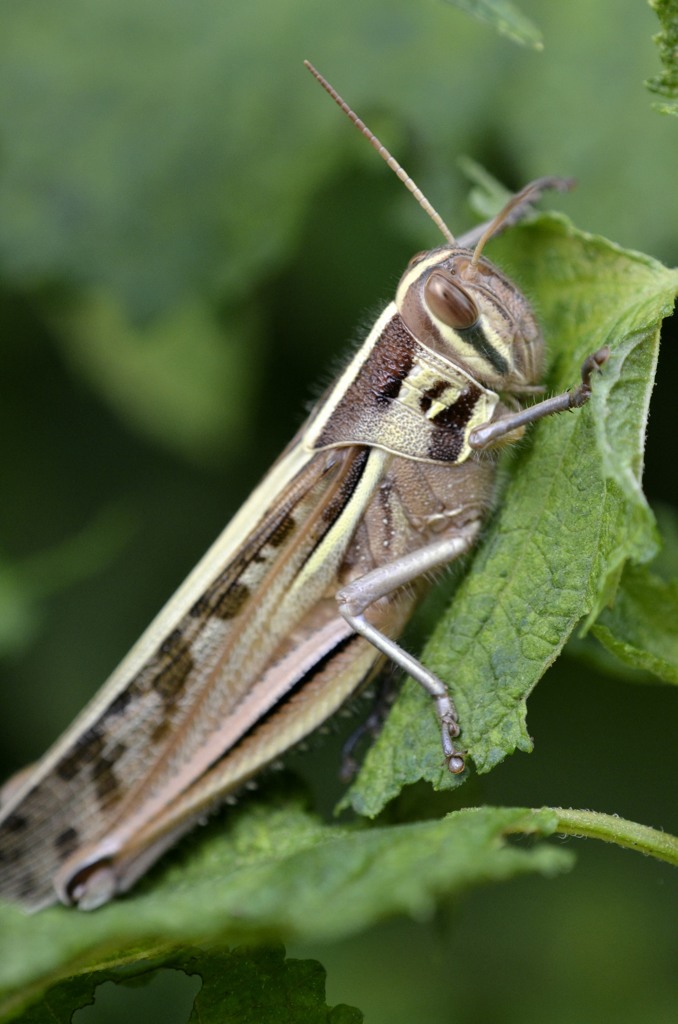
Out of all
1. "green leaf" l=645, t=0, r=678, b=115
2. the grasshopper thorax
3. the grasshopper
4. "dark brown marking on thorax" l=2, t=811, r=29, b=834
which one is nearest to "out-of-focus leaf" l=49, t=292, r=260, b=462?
the grasshopper

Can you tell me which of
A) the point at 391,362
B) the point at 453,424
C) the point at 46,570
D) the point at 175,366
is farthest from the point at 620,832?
the point at 175,366

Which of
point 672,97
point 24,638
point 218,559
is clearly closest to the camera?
point 672,97

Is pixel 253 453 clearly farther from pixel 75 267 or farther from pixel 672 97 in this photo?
pixel 672 97

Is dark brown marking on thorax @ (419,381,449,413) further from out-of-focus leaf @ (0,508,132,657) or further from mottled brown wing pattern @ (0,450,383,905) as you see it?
out-of-focus leaf @ (0,508,132,657)

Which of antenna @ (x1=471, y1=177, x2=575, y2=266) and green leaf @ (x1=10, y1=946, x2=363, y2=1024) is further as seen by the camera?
antenna @ (x1=471, y1=177, x2=575, y2=266)

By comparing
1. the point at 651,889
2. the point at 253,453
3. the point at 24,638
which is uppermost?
Result: the point at 253,453

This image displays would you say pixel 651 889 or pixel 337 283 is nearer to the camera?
pixel 651 889

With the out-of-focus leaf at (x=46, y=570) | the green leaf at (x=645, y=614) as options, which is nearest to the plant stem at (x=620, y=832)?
the green leaf at (x=645, y=614)

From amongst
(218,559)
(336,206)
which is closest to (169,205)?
(336,206)
